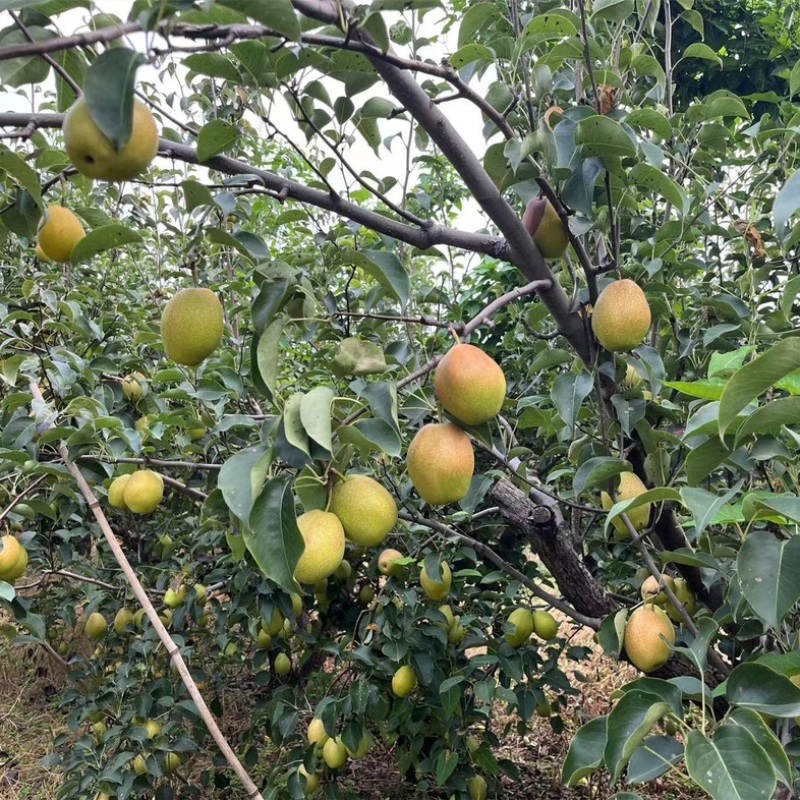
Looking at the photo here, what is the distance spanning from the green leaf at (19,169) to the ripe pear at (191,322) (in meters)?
0.24

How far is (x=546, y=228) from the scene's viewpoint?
127 cm

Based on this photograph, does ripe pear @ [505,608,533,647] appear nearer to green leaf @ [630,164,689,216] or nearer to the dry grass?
the dry grass

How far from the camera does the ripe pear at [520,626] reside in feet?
6.45

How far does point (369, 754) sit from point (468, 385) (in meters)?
2.80

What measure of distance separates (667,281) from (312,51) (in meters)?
1.02

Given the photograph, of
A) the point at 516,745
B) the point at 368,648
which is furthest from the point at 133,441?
the point at 516,745

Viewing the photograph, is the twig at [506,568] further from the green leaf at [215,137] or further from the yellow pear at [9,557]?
the green leaf at [215,137]

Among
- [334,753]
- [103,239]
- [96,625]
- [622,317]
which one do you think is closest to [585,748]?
[622,317]

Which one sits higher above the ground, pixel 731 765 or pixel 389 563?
pixel 731 765

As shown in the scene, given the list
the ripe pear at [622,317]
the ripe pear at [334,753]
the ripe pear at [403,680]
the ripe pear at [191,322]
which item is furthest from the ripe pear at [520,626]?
the ripe pear at [191,322]

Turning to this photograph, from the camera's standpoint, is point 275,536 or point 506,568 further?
point 506,568

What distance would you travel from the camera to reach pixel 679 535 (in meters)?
1.50

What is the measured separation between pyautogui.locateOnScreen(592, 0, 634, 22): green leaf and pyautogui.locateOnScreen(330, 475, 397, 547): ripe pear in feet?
2.94

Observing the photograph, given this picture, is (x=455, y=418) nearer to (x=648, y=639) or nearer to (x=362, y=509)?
(x=362, y=509)
